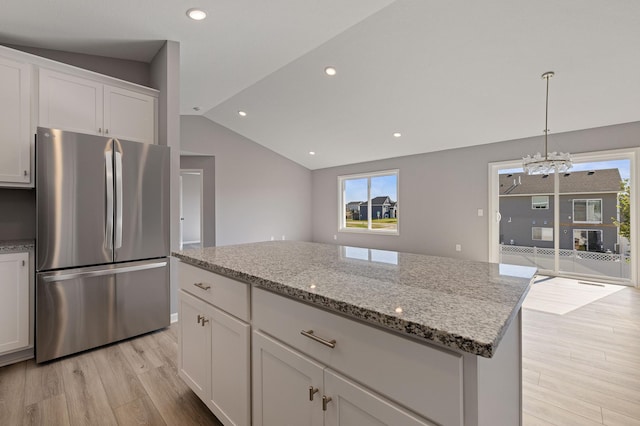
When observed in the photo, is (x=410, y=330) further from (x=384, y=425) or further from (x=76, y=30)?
(x=76, y=30)

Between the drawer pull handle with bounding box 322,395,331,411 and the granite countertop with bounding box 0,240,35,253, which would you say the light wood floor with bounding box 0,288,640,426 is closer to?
the granite countertop with bounding box 0,240,35,253

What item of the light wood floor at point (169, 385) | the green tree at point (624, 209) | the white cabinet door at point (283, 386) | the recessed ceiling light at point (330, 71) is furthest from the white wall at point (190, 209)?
the green tree at point (624, 209)

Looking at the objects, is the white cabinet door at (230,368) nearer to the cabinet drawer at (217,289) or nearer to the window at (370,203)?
the cabinet drawer at (217,289)

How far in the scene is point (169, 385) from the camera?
6.28 feet

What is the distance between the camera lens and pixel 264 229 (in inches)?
285

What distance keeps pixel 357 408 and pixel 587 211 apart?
19.4ft

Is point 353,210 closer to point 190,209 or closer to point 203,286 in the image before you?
point 190,209

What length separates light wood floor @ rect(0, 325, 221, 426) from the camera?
1621 mm

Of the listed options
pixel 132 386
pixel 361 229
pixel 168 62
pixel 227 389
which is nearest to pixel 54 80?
pixel 168 62

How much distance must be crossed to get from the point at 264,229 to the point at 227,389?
233 inches

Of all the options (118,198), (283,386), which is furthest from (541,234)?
(118,198)

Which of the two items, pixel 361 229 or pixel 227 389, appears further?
pixel 361 229

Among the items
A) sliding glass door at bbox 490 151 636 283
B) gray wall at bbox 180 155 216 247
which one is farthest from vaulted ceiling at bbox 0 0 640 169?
gray wall at bbox 180 155 216 247


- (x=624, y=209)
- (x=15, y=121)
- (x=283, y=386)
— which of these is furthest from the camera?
(x=624, y=209)
